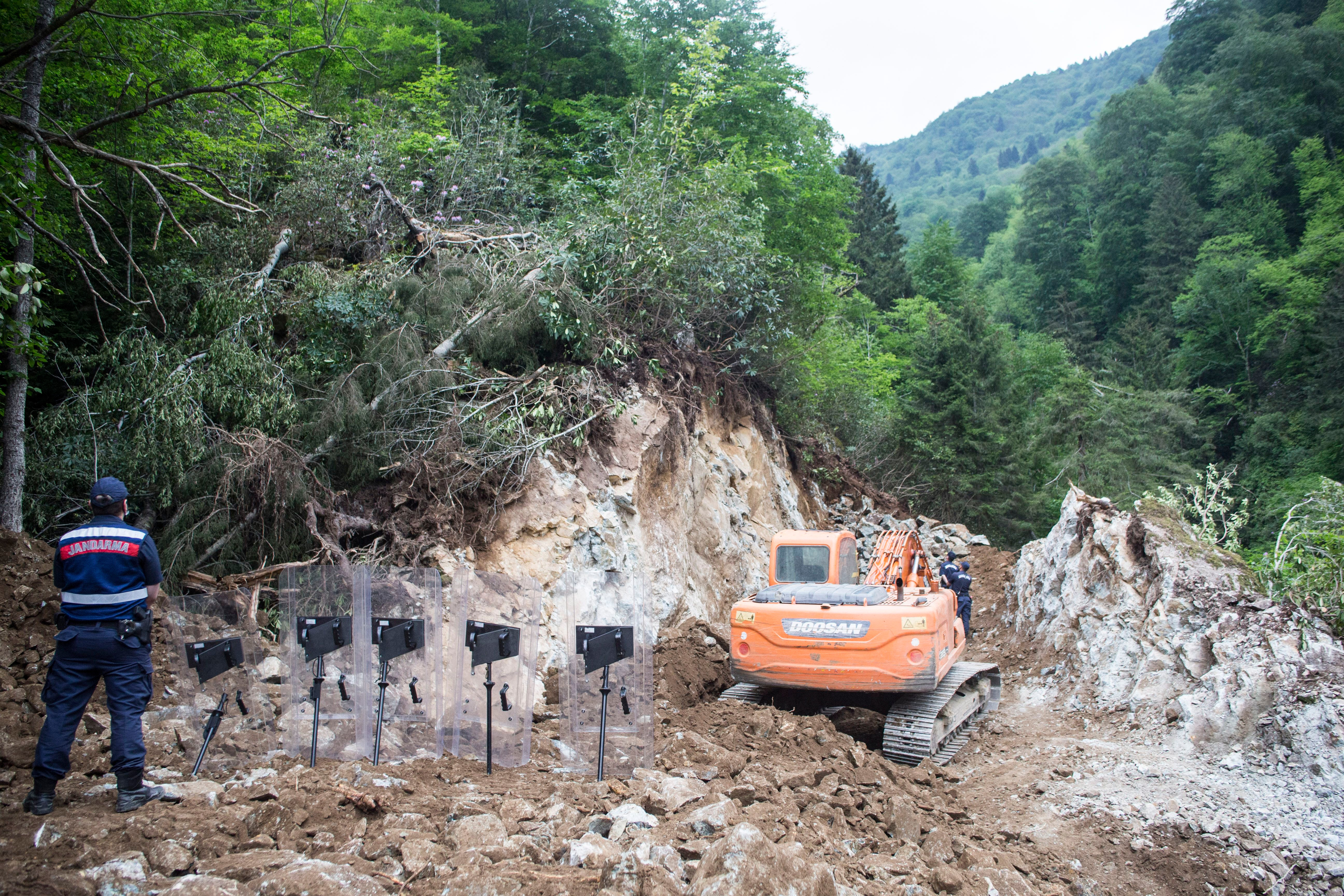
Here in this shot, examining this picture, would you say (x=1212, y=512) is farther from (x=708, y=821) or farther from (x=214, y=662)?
(x=214, y=662)

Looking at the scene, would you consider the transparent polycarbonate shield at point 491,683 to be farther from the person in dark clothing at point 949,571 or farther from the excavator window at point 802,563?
the person in dark clothing at point 949,571

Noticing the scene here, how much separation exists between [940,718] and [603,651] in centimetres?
371

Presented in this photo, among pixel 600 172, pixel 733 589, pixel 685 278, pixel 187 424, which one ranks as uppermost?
pixel 600 172

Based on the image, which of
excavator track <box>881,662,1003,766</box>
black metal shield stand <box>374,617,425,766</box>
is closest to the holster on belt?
black metal shield stand <box>374,617,425,766</box>

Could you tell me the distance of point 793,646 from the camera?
6582mm

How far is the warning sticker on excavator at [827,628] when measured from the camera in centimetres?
648

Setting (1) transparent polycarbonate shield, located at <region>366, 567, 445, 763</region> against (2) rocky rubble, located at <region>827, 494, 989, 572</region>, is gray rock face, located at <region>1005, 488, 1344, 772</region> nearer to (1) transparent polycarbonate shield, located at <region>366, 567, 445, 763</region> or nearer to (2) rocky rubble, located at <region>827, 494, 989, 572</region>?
(2) rocky rubble, located at <region>827, 494, 989, 572</region>

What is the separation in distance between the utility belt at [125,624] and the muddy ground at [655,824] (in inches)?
30.4

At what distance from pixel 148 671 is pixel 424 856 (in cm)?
179

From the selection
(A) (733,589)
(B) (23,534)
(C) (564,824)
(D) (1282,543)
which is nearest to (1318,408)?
(D) (1282,543)

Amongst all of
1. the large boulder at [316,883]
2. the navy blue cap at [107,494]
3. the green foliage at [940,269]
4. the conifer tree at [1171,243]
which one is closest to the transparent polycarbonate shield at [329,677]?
the navy blue cap at [107,494]

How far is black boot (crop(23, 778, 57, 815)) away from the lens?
3.47 m

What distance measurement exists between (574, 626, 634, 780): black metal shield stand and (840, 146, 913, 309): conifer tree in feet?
98.5

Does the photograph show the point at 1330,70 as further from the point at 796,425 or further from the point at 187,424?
the point at 187,424
